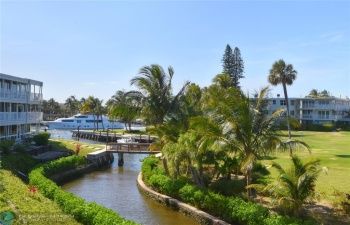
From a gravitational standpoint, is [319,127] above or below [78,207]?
above

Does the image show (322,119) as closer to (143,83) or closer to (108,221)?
(143,83)

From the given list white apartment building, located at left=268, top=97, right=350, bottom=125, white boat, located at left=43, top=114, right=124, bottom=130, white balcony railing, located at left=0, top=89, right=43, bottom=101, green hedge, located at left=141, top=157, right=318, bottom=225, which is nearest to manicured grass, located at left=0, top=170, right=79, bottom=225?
green hedge, located at left=141, top=157, right=318, bottom=225

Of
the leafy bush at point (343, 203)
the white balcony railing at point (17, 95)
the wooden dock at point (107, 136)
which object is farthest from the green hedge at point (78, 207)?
the wooden dock at point (107, 136)

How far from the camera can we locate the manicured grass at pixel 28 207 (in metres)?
12.0

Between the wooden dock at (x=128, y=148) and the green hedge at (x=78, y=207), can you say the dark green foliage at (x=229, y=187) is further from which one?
the wooden dock at (x=128, y=148)

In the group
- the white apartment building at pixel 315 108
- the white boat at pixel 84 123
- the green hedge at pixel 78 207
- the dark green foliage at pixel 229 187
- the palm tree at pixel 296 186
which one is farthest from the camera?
the white boat at pixel 84 123

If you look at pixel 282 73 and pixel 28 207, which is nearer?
pixel 28 207

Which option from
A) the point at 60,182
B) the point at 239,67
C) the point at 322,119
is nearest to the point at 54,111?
the point at 239,67

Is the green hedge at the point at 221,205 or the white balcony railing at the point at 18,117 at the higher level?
the white balcony railing at the point at 18,117

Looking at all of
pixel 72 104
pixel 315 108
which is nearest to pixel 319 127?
pixel 315 108

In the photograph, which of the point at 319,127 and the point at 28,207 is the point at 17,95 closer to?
the point at 28,207

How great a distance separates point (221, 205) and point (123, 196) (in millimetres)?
8152

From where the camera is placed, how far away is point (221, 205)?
15969 mm

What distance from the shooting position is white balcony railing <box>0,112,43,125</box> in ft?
105
